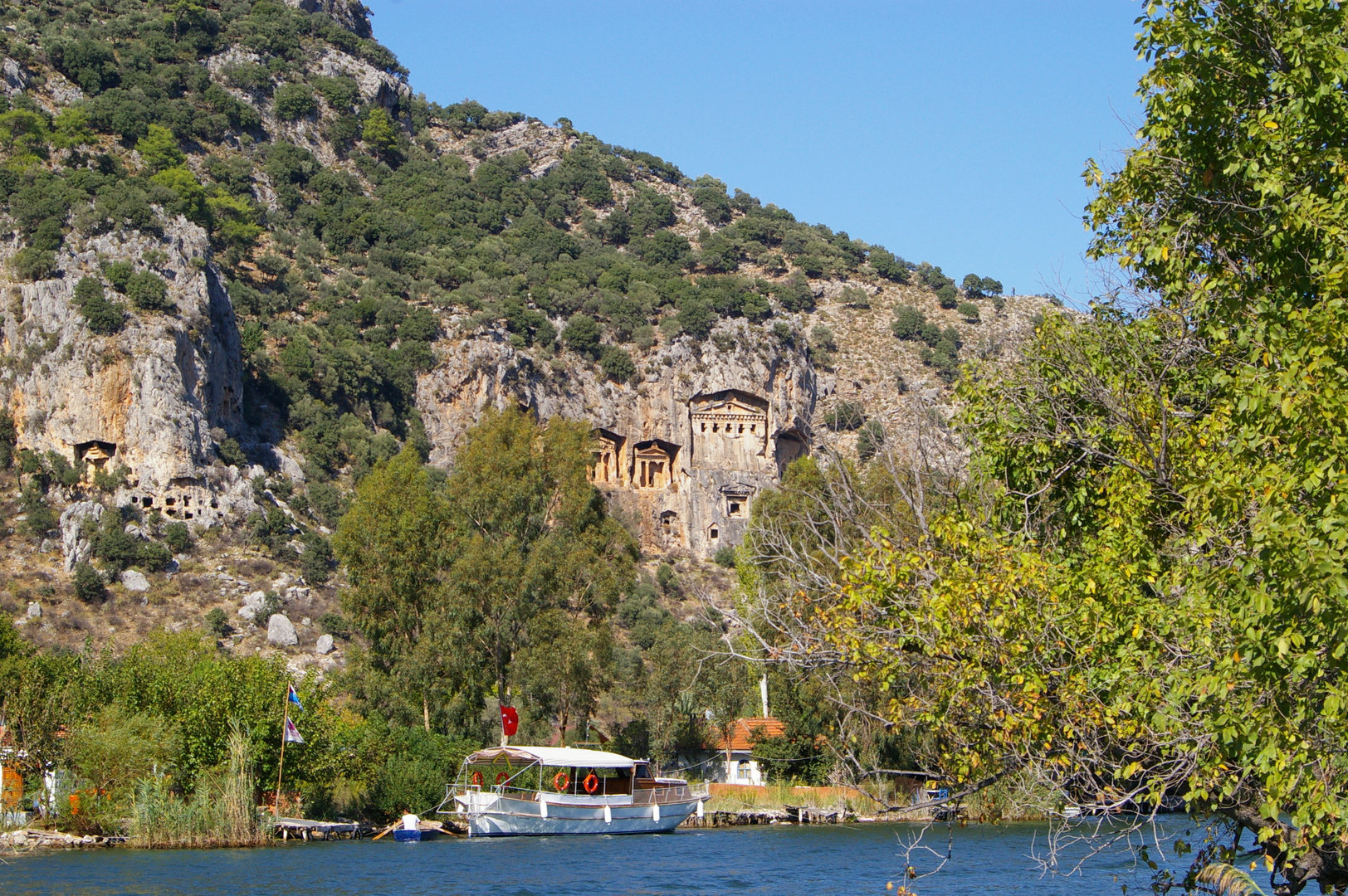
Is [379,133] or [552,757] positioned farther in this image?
[379,133]

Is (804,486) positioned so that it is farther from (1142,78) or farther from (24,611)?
(1142,78)

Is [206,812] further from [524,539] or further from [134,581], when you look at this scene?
[134,581]

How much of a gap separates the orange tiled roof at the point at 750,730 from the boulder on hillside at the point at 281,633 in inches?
671

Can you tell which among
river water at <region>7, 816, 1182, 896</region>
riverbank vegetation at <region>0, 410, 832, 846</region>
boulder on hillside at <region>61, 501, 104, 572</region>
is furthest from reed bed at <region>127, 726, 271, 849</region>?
boulder on hillside at <region>61, 501, 104, 572</region>

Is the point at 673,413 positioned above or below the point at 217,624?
above

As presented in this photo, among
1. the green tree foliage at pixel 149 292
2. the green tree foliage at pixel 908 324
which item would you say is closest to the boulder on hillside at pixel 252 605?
the green tree foliage at pixel 149 292

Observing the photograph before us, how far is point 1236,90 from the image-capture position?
10.0 meters

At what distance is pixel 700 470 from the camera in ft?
257

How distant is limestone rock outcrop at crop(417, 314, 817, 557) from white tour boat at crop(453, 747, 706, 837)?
3778 cm

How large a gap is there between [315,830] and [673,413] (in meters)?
49.9

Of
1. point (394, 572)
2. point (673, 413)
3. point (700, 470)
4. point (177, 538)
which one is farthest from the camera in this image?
point (673, 413)

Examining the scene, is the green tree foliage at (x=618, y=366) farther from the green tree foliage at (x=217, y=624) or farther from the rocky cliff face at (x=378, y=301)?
the green tree foliage at (x=217, y=624)

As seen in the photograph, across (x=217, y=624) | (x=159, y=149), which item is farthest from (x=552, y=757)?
(x=159, y=149)

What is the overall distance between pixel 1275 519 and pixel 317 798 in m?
29.8
